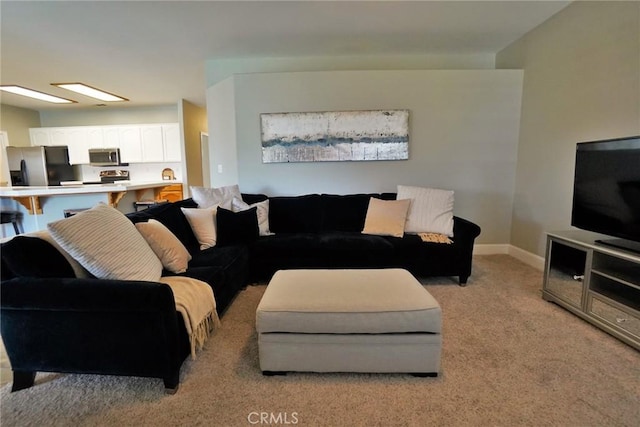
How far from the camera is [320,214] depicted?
11.3 feet

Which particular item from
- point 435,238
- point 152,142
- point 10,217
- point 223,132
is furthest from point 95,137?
point 435,238

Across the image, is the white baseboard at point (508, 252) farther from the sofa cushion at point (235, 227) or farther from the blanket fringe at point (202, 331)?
the blanket fringe at point (202, 331)

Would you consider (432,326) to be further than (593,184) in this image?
No

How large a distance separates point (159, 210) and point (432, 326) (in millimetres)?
2298

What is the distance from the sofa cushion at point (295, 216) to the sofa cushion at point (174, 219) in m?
0.91

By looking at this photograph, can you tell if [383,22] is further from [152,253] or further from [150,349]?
[150,349]

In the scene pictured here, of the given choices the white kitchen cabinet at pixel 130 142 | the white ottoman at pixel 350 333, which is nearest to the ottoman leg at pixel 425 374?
the white ottoman at pixel 350 333

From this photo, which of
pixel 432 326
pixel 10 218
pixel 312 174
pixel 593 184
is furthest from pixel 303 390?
pixel 10 218

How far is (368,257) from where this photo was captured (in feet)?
9.50

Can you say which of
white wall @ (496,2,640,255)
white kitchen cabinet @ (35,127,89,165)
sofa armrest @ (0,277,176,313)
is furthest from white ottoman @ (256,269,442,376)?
white kitchen cabinet @ (35,127,89,165)

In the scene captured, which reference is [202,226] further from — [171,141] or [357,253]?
[171,141]

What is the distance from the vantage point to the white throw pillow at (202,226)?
9.22 ft

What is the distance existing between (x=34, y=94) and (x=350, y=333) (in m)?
7.17

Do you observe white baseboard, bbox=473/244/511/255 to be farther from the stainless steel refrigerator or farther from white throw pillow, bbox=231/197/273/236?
the stainless steel refrigerator
